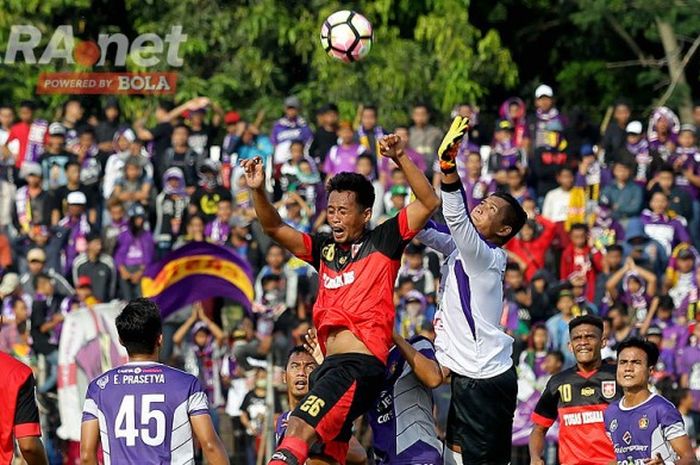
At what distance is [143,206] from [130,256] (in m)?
0.91

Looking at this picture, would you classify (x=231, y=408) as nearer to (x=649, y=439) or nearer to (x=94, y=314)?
(x=94, y=314)

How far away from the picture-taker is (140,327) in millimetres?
9680

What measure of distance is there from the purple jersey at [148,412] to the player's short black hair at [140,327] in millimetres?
102

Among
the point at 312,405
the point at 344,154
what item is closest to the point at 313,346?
the point at 312,405

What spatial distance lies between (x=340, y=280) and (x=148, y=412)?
1643mm

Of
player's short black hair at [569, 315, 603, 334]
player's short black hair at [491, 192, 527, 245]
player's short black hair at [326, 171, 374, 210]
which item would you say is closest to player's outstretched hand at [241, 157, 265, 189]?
player's short black hair at [326, 171, 374, 210]

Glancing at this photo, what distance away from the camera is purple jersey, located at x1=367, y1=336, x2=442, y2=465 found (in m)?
11.2

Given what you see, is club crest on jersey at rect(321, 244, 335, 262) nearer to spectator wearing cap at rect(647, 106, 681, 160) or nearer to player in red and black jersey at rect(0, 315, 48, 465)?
player in red and black jersey at rect(0, 315, 48, 465)

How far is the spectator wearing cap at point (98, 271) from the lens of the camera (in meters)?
20.4

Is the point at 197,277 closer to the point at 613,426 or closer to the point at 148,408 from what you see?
the point at 613,426

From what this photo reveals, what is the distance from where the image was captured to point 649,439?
11.5 m

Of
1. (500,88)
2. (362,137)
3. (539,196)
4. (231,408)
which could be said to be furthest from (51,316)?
(500,88)

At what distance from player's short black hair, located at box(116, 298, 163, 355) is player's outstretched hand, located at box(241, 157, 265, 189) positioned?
118cm

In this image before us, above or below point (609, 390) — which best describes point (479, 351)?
above
